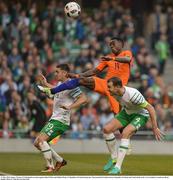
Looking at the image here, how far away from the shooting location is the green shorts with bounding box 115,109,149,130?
15.8 m

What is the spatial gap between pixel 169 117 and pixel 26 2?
335 inches

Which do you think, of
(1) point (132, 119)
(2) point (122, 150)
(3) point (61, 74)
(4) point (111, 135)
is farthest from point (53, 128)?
Answer: (2) point (122, 150)

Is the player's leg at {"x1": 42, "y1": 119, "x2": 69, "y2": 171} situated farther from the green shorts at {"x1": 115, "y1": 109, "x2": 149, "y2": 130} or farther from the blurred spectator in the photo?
the blurred spectator

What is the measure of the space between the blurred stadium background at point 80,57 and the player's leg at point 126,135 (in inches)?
374

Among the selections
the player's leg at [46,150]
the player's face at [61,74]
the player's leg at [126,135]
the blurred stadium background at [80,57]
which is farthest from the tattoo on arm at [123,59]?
the blurred stadium background at [80,57]

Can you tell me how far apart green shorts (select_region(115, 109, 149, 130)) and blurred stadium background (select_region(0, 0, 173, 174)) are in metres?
9.20

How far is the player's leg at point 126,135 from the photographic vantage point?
50.6 feet

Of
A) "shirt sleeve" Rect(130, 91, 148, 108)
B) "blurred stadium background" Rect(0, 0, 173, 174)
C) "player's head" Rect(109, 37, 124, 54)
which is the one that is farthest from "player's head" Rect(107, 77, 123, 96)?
"blurred stadium background" Rect(0, 0, 173, 174)

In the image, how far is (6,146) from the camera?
25.1m

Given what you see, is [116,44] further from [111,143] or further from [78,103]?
[111,143]

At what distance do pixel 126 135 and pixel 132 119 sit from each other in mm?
483

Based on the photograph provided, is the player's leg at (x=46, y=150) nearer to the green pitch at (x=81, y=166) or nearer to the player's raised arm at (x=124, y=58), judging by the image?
the green pitch at (x=81, y=166)

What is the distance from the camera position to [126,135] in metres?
15.5

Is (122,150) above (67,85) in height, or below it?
below
